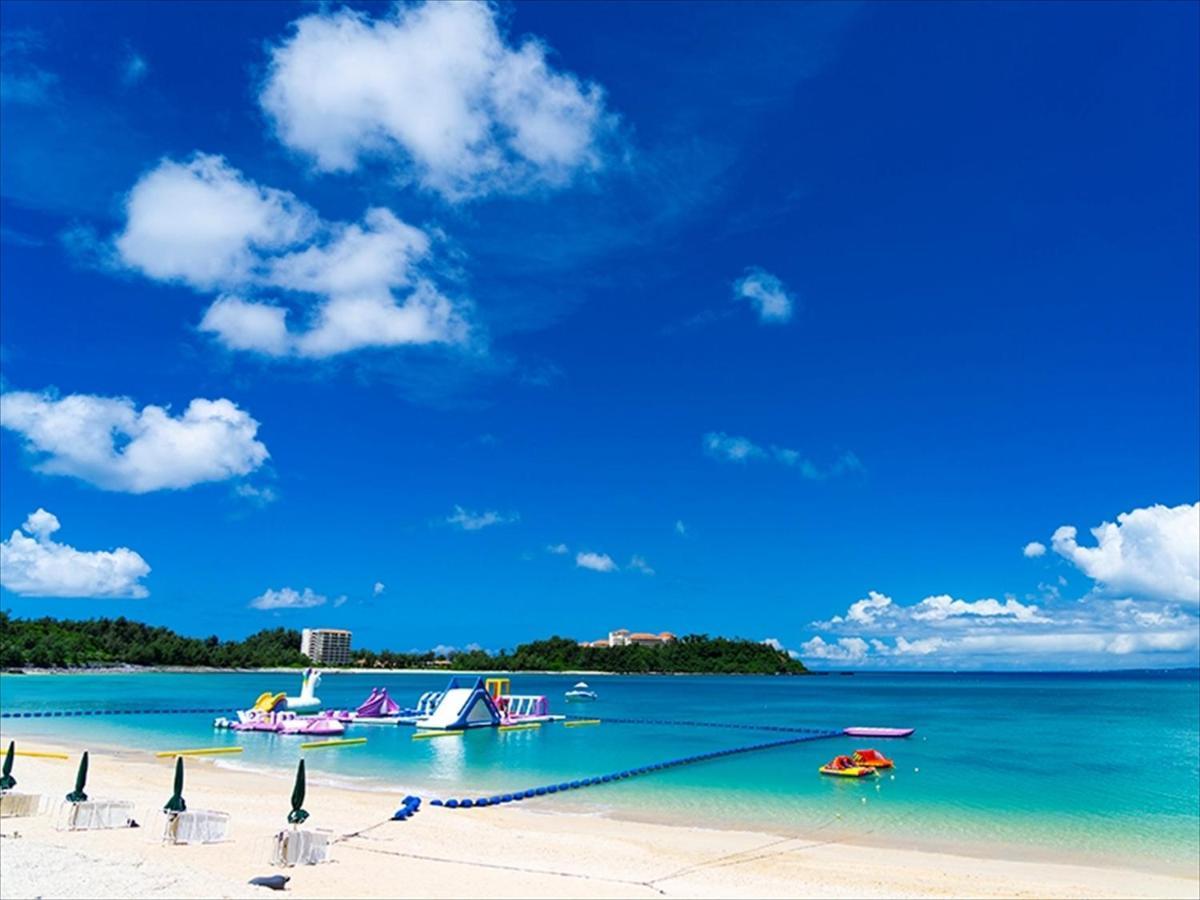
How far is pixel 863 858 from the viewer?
17172mm

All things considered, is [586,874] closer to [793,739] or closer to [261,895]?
[261,895]

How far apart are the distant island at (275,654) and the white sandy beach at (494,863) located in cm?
11283

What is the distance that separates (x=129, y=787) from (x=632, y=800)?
1299 centimetres

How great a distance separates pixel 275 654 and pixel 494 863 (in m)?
161

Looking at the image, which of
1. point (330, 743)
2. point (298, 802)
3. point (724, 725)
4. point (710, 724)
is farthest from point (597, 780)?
point (710, 724)

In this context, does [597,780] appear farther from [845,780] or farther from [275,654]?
[275,654]

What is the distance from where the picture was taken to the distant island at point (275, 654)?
12062 cm

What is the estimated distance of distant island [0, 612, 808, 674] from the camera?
121 meters

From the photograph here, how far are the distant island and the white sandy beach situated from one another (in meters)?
113

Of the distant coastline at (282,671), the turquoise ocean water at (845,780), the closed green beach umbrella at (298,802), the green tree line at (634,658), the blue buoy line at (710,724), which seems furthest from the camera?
the green tree line at (634,658)

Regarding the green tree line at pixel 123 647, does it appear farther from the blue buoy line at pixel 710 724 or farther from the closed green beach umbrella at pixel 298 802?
the closed green beach umbrella at pixel 298 802

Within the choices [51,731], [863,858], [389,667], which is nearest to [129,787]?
[863,858]

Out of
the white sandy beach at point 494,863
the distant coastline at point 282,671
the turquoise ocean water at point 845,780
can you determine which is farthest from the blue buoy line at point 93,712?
the distant coastline at point 282,671

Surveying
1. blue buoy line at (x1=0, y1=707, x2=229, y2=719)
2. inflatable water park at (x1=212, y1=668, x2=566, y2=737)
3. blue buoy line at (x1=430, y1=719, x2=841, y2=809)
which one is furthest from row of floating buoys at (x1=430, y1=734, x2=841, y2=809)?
blue buoy line at (x1=0, y1=707, x2=229, y2=719)
